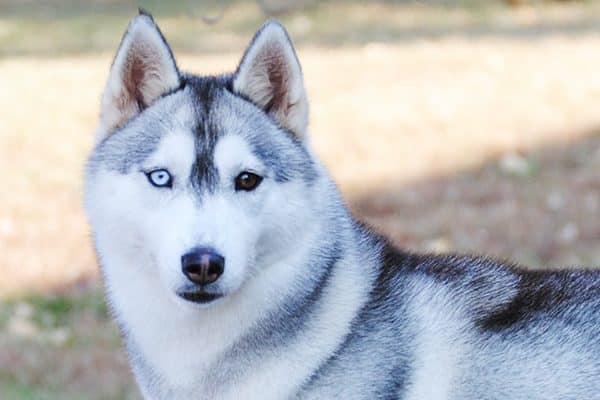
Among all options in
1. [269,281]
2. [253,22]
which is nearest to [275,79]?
[269,281]

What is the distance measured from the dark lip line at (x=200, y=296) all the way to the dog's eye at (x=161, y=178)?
1.13 ft

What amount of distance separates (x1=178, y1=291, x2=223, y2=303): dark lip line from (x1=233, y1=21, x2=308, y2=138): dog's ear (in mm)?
701

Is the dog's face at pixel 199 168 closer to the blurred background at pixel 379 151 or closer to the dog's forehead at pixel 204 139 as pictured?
the dog's forehead at pixel 204 139

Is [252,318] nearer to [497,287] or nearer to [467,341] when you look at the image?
[467,341]

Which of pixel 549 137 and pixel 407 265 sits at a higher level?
pixel 407 265

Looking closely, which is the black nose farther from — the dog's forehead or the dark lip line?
the dog's forehead

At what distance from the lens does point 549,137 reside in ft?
30.3

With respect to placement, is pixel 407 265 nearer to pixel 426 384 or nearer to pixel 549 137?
pixel 426 384

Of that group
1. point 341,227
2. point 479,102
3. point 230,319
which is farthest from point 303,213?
point 479,102

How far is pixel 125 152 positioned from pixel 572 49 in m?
9.81

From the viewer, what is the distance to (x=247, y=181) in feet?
10.9

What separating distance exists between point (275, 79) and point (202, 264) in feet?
2.68

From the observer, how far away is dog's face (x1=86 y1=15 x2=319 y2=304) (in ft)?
10.4

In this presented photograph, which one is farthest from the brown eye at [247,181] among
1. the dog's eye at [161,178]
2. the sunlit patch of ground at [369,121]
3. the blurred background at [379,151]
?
the sunlit patch of ground at [369,121]
